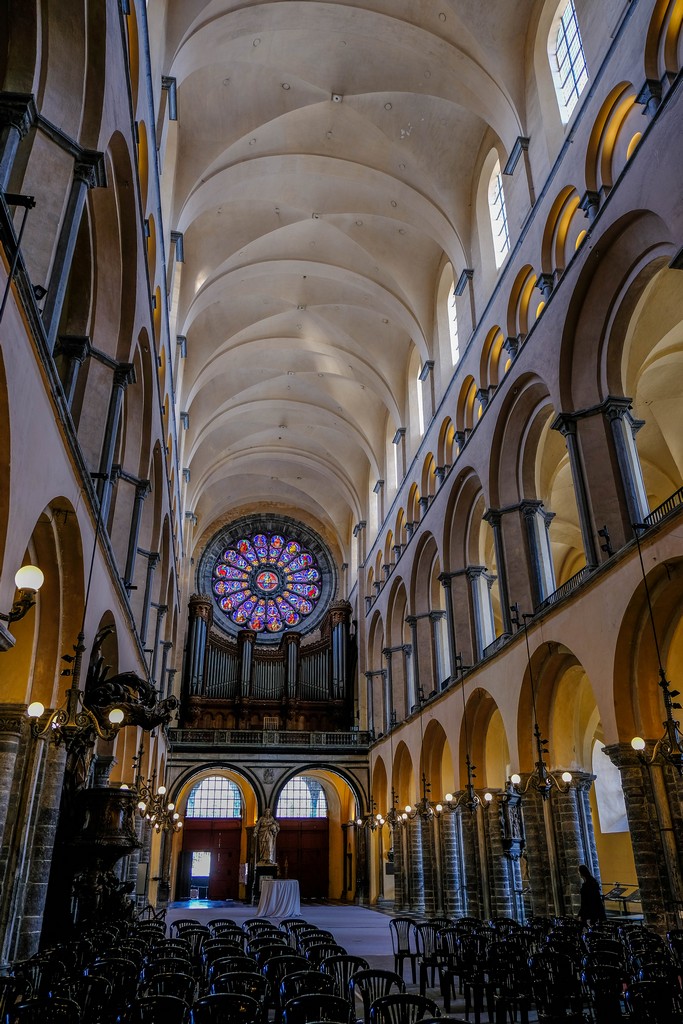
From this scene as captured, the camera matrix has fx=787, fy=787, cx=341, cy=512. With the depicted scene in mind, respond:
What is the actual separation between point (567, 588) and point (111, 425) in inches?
348

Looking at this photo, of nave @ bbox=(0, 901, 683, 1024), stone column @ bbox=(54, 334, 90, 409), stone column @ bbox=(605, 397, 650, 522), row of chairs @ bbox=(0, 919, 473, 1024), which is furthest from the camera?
stone column @ bbox=(605, 397, 650, 522)

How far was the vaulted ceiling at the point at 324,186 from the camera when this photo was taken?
18344 millimetres

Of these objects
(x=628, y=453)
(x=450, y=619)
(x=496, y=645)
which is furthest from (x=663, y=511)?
(x=450, y=619)

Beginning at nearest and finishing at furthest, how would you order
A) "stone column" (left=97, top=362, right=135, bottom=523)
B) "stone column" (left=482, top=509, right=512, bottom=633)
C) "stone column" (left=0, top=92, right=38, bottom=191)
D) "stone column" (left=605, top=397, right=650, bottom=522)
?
"stone column" (left=0, top=92, right=38, bottom=191) < "stone column" (left=97, top=362, right=135, bottom=523) < "stone column" (left=605, top=397, right=650, bottom=522) < "stone column" (left=482, top=509, right=512, bottom=633)

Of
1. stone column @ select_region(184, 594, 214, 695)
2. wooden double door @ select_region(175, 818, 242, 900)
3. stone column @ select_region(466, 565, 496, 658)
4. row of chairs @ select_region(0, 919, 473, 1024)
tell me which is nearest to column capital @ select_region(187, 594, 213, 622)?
stone column @ select_region(184, 594, 214, 695)

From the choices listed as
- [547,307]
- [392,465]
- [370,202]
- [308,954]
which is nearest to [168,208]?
[370,202]

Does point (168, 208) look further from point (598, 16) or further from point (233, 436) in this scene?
point (233, 436)

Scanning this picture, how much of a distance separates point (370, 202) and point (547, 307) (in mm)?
10216

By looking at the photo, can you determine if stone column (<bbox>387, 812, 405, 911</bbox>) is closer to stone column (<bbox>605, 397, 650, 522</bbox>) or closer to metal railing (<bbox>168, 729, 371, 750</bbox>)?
metal railing (<bbox>168, 729, 371, 750</bbox>)

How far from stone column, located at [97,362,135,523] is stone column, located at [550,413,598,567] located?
25.9 feet

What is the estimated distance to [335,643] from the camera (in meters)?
37.9

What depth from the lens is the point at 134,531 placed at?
52.9ft

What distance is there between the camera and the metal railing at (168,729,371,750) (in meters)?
32.4

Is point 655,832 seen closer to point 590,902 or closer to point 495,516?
point 590,902
